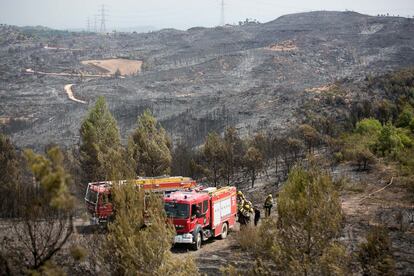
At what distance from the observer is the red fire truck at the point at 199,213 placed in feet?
55.3

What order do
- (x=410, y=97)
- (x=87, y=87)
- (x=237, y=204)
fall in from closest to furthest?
(x=237, y=204), (x=410, y=97), (x=87, y=87)

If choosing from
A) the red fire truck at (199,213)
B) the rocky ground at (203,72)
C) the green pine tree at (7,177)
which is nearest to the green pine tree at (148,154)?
the green pine tree at (7,177)

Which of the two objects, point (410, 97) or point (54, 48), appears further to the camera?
point (54, 48)

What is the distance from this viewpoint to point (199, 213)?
685 inches

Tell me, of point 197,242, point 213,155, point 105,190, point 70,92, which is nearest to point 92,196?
point 105,190

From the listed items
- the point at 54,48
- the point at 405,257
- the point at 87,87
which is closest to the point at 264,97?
the point at 87,87

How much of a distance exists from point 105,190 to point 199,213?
3790mm

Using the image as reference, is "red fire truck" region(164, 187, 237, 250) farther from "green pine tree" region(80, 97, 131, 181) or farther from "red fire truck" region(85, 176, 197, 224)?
"green pine tree" region(80, 97, 131, 181)

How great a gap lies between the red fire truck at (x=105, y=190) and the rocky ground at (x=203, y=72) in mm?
29516

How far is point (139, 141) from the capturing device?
26.9 meters

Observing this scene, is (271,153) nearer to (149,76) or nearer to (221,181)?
(221,181)

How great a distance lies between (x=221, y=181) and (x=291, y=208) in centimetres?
2238

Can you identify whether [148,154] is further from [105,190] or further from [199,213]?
[199,213]

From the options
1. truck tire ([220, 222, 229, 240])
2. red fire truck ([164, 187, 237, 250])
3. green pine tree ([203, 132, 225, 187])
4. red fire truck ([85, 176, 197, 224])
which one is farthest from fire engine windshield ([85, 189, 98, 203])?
green pine tree ([203, 132, 225, 187])
